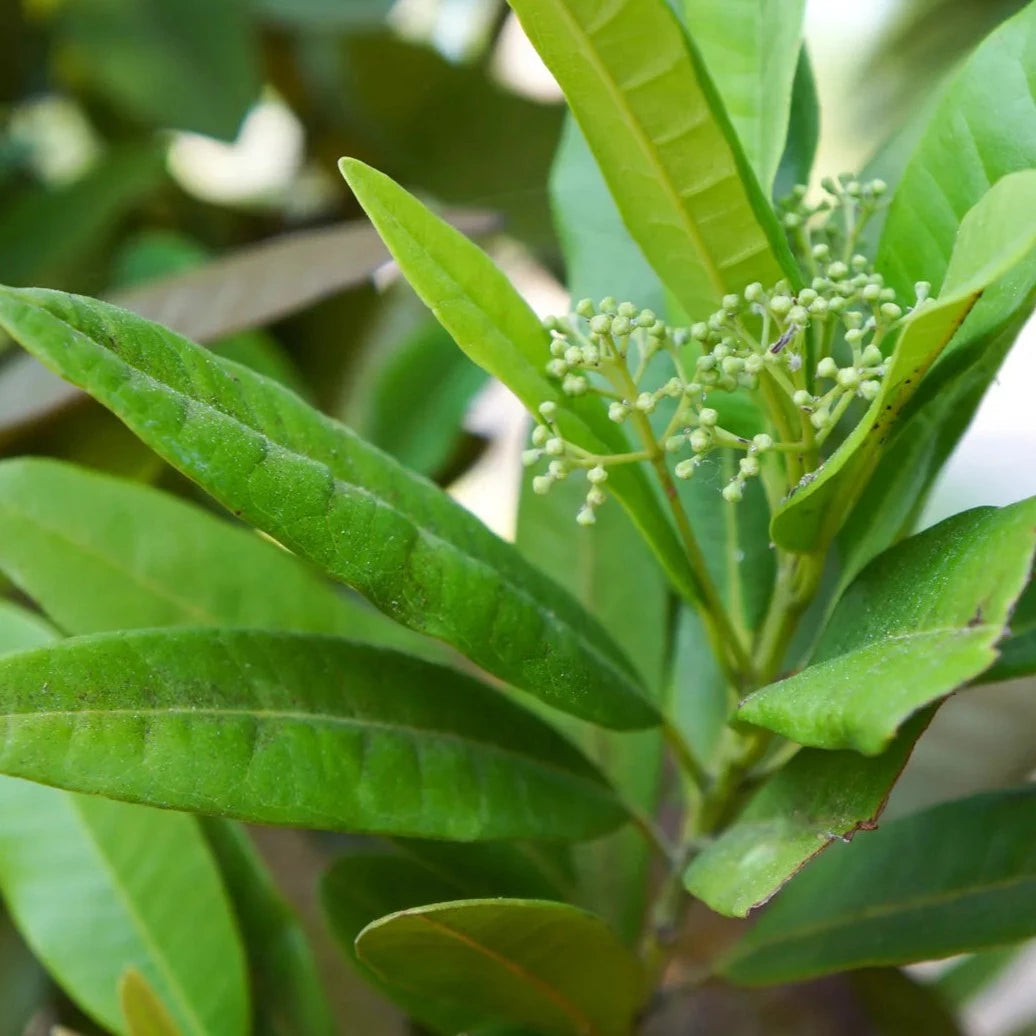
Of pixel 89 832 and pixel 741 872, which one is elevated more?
pixel 89 832

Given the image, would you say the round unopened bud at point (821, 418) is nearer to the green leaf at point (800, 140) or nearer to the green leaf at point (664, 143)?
the green leaf at point (664, 143)

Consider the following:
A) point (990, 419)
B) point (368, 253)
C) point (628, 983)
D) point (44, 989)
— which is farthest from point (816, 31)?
point (44, 989)

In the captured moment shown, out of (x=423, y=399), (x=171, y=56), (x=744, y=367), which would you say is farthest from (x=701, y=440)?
(x=171, y=56)

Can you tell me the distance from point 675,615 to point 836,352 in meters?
0.26

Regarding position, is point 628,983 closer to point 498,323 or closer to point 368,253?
point 498,323

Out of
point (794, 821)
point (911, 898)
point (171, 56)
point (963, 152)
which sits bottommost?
point (911, 898)

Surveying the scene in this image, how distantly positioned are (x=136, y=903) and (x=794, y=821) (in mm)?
387

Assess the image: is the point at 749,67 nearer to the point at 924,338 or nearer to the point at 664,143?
the point at 664,143

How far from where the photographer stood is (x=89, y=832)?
2.16 feet

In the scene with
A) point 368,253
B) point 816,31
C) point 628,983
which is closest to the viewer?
point 628,983

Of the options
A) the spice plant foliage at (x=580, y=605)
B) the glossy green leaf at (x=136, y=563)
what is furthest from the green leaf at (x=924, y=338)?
the glossy green leaf at (x=136, y=563)

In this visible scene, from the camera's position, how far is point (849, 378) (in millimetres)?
451

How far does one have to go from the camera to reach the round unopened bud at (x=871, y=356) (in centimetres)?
45

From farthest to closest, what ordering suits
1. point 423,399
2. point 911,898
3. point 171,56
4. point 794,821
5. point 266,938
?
point 171,56
point 423,399
point 266,938
point 911,898
point 794,821
